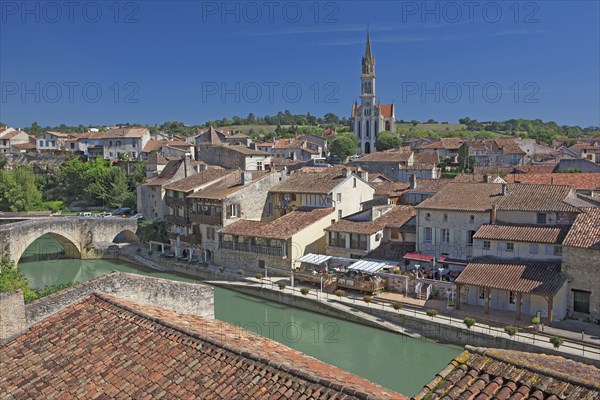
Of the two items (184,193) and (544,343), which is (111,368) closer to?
(544,343)

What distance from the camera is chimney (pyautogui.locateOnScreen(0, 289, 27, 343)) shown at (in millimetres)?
10852

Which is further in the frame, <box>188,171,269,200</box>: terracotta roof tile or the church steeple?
the church steeple

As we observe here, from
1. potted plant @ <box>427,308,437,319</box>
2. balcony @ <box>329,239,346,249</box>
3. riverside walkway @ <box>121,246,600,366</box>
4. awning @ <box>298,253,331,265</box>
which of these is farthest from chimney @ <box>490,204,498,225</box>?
awning @ <box>298,253,331,265</box>

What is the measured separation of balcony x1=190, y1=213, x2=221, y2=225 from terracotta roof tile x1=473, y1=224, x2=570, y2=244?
18389 mm

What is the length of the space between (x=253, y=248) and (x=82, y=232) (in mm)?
17316

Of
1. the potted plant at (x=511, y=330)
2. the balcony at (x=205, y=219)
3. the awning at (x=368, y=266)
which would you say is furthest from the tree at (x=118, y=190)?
the potted plant at (x=511, y=330)

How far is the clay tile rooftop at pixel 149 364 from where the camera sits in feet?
25.7

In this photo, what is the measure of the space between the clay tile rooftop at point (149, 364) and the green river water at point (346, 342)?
10373 millimetres

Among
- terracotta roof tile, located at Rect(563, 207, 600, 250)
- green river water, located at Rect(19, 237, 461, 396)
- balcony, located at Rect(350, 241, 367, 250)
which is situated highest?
terracotta roof tile, located at Rect(563, 207, 600, 250)

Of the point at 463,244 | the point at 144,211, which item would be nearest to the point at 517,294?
the point at 463,244

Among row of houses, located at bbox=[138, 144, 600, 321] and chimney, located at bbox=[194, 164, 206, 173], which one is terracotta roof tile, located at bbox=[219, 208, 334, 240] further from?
chimney, located at bbox=[194, 164, 206, 173]

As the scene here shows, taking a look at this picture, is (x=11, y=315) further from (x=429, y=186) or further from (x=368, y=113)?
(x=368, y=113)

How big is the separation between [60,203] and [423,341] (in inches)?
2157

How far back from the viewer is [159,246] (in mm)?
44656
